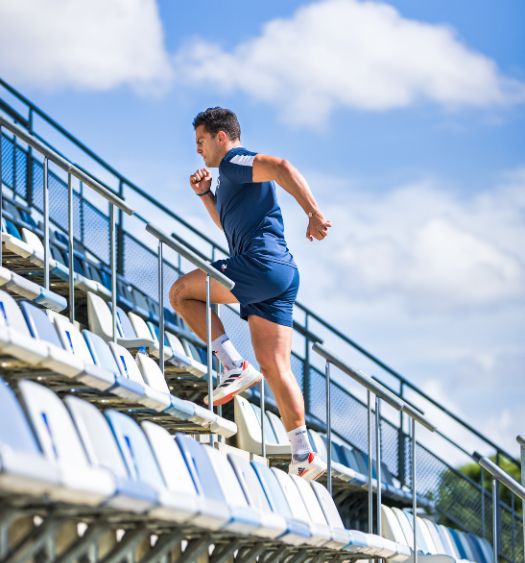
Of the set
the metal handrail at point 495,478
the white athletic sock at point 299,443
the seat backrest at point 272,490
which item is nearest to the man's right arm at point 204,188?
the white athletic sock at point 299,443

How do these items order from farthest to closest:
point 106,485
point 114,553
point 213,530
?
point 213,530
point 114,553
point 106,485

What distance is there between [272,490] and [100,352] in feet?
3.77

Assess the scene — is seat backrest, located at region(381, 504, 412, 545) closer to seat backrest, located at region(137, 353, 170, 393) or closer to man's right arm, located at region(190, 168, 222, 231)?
seat backrest, located at region(137, 353, 170, 393)

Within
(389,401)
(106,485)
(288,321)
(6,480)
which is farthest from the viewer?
(389,401)

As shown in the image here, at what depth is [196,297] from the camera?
6.42 metres

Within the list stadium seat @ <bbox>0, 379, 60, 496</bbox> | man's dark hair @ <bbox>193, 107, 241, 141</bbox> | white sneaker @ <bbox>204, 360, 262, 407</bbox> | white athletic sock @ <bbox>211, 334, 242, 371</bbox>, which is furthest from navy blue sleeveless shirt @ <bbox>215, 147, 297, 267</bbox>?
stadium seat @ <bbox>0, 379, 60, 496</bbox>

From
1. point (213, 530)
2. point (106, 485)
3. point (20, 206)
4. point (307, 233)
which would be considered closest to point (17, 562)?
point (106, 485)

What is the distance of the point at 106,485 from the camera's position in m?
3.58

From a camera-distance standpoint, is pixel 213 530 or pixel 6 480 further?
pixel 213 530

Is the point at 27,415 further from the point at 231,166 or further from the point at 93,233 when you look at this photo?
the point at 93,233

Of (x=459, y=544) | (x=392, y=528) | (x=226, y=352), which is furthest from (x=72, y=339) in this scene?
(x=459, y=544)

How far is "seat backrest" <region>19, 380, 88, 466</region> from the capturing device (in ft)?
Answer: 12.5

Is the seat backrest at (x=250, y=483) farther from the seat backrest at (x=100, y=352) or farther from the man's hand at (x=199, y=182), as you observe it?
the man's hand at (x=199, y=182)

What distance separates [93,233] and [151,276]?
66cm
